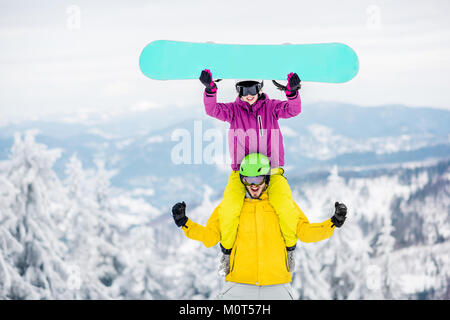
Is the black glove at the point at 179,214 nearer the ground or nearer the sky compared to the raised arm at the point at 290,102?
nearer the ground

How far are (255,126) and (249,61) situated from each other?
0.65 m

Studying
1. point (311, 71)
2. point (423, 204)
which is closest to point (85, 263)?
point (311, 71)

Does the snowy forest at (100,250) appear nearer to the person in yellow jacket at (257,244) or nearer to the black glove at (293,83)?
the person in yellow jacket at (257,244)

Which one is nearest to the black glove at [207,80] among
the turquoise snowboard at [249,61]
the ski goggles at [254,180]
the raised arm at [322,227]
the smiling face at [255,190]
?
the turquoise snowboard at [249,61]

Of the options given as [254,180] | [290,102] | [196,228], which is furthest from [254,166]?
[196,228]

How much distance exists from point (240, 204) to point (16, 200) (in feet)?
46.5

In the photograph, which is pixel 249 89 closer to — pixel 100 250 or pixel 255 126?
pixel 255 126

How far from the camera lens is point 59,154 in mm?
18234

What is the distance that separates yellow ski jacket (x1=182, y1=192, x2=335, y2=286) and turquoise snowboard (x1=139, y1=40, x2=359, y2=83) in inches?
53.5

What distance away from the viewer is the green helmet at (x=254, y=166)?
4816mm

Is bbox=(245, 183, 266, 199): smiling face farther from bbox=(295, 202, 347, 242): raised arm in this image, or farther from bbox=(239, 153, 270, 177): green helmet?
bbox=(295, 202, 347, 242): raised arm

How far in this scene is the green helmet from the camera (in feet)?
15.8

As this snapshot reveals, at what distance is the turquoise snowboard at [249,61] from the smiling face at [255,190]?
108cm
